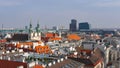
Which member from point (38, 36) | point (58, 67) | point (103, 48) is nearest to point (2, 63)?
point (58, 67)

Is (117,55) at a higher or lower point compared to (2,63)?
lower

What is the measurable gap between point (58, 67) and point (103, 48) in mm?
42169

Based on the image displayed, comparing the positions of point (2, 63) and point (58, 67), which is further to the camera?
point (58, 67)

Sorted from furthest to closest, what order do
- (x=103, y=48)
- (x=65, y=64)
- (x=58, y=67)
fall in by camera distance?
1. (x=103, y=48)
2. (x=65, y=64)
3. (x=58, y=67)

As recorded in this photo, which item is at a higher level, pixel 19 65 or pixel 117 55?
pixel 19 65

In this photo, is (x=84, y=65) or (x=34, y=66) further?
(x=84, y=65)

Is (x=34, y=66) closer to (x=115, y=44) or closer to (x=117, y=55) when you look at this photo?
(x=117, y=55)

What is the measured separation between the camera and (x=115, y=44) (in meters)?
97.1

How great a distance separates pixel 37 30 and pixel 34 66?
248 ft

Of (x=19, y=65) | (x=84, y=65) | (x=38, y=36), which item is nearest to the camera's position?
(x=19, y=65)

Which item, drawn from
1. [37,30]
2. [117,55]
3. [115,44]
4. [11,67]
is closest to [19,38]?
[37,30]

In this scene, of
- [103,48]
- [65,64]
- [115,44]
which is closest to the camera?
[65,64]

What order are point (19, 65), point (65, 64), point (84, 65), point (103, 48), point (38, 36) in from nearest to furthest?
1. point (19, 65)
2. point (65, 64)
3. point (84, 65)
4. point (103, 48)
5. point (38, 36)

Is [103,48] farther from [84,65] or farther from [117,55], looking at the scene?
[84,65]
